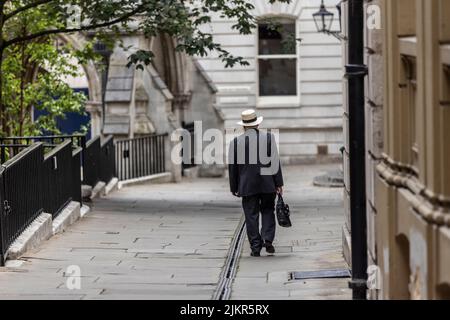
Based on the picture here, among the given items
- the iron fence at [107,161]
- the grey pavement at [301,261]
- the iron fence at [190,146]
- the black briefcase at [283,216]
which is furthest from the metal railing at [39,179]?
the iron fence at [190,146]

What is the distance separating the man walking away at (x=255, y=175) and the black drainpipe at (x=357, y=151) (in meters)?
4.09

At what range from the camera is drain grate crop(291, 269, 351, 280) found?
12.3 metres

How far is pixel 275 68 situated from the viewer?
3684cm

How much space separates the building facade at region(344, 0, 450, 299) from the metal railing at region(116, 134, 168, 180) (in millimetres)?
17100

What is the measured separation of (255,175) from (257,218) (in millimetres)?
530

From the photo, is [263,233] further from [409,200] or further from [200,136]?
[200,136]

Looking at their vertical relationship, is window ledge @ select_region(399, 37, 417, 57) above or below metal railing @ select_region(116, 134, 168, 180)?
above

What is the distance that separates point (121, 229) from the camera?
1744 centimetres

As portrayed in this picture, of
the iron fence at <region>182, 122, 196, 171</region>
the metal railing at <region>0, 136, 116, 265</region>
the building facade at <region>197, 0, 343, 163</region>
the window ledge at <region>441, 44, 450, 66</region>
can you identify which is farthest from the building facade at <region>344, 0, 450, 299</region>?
the building facade at <region>197, 0, 343, 163</region>

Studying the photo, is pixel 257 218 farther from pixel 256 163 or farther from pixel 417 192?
pixel 417 192

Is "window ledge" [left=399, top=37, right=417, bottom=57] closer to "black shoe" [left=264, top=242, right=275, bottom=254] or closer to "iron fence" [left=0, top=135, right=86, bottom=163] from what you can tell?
"black shoe" [left=264, top=242, right=275, bottom=254]

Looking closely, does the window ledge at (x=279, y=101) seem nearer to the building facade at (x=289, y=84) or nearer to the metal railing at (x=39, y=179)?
the building facade at (x=289, y=84)
